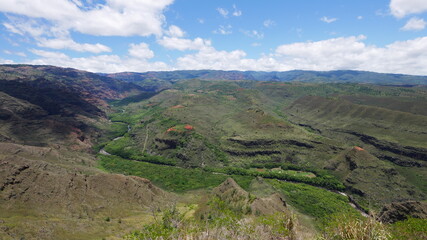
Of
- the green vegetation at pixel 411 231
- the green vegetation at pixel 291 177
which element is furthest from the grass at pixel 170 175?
the green vegetation at pixel 411 231

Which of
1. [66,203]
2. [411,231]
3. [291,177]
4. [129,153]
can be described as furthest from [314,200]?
[129,153]

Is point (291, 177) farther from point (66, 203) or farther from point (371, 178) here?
point (66, 203)

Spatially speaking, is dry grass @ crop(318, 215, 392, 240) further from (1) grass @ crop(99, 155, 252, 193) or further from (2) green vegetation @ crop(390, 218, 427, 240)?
(1) grass @ crop(99, 155, 252, 193)

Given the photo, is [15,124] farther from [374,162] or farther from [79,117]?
[374,162]

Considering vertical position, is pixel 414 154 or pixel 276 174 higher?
pixel 414 154

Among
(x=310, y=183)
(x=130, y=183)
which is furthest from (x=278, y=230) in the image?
(x=310, y=183)

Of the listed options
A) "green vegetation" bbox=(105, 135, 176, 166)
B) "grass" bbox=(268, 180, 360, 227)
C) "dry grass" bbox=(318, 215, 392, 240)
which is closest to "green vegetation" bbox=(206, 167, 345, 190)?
"grass" bbox=(268, 180, 360, 227)

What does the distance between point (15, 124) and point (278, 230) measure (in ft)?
498

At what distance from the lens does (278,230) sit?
25250 mm

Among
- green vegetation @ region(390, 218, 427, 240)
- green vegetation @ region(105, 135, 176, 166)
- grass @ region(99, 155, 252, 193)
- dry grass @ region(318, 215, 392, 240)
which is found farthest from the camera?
green vegetation @ region(105, 135, 176, 166)

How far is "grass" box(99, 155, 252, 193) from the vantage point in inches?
3775

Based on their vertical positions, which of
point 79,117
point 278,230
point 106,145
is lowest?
point 106,145

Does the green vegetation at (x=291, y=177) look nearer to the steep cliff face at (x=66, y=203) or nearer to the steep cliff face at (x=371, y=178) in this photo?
the steep cliff face at (x=371, y=178)

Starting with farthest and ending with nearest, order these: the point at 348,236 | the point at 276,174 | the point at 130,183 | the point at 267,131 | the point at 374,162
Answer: the point at 267,131
the point at 276,174
the point at 374,162
the point at 130,183
the point at 348,236
